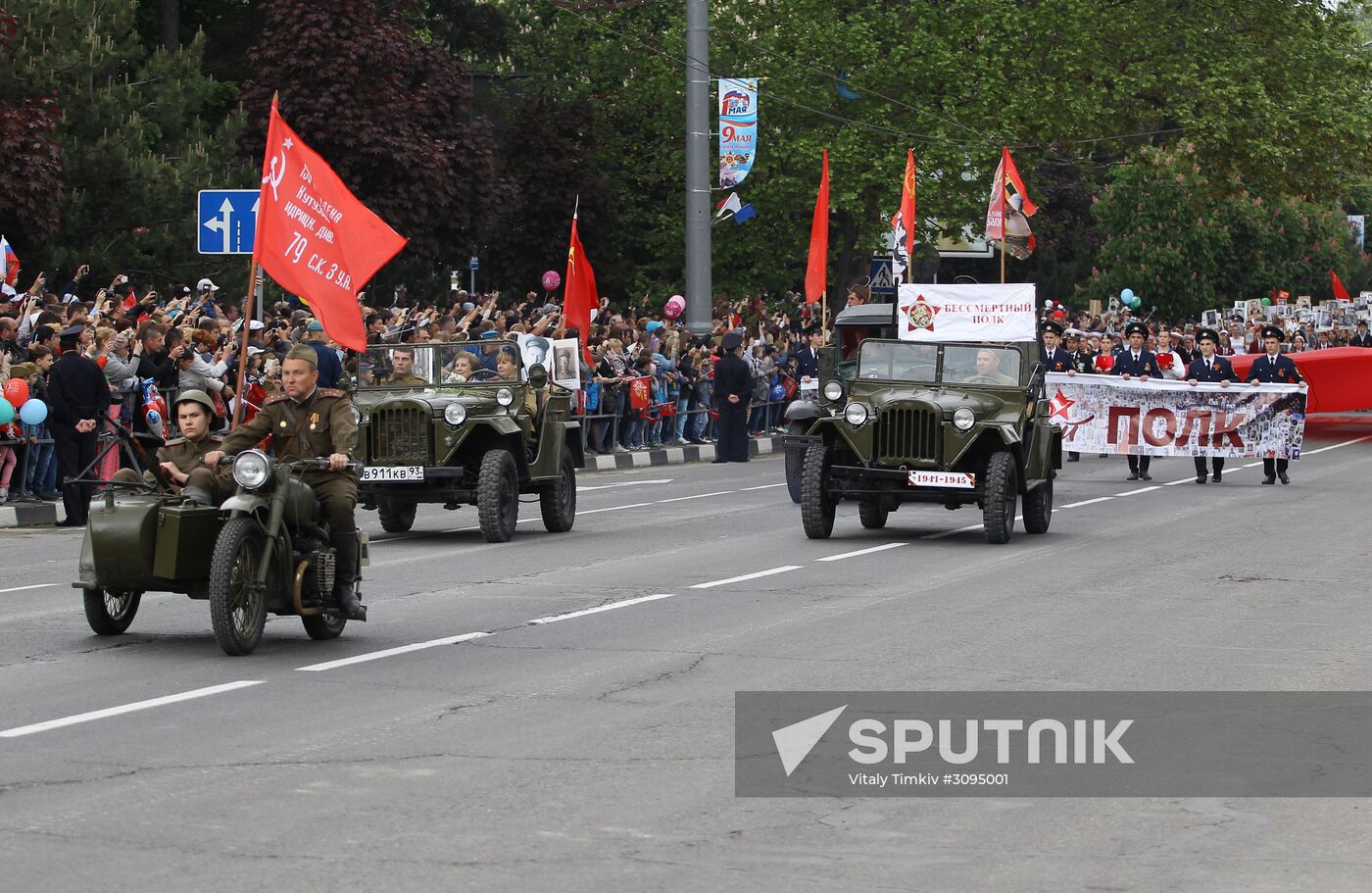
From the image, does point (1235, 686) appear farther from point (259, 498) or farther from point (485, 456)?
point (485, 456)

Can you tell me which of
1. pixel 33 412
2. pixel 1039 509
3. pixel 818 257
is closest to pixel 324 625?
pixel 33 412

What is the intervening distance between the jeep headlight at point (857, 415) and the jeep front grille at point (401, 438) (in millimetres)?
3742

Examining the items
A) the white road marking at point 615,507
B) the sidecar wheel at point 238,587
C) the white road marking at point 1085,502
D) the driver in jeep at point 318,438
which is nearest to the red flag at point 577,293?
the white road marking at point 615,507

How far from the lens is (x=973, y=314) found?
21812mm

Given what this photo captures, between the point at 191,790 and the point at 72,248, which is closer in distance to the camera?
the point at 191,790

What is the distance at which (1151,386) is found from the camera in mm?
28594

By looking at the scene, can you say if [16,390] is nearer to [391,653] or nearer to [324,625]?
[324,625]

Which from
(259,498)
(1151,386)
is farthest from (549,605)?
(1151,386)

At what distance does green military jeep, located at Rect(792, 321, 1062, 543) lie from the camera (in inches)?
736

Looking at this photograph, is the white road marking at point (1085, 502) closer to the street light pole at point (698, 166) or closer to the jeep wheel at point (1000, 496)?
the jeep wheel at point (1000, 496)

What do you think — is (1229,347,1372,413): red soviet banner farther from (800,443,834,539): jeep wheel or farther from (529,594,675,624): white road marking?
(529,594,675,624): white road marking

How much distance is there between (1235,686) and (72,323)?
13351mm

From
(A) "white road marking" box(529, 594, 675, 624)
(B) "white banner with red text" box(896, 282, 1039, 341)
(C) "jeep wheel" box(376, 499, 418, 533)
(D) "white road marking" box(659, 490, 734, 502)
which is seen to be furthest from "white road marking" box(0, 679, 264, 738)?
(D) "white road marking" box(659, 490, 734, 502)

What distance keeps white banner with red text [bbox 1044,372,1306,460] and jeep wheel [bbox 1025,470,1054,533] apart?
295 inches
